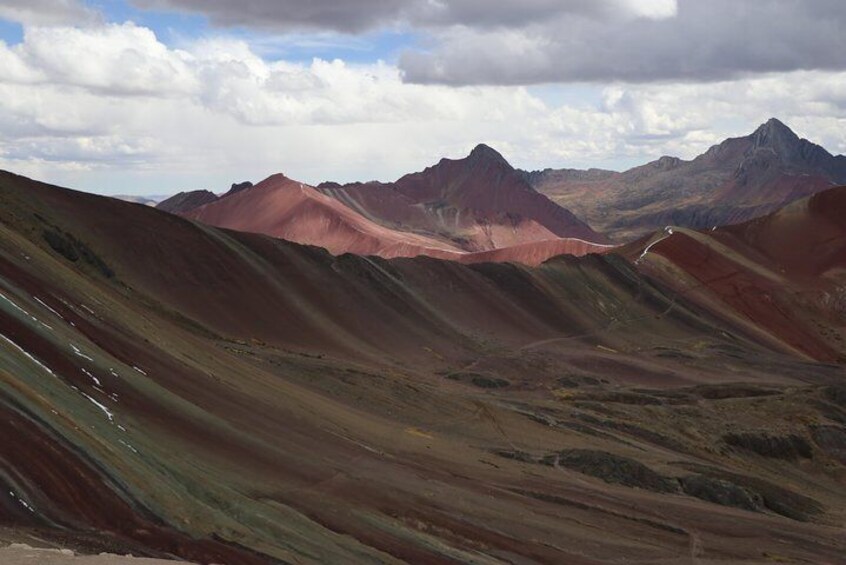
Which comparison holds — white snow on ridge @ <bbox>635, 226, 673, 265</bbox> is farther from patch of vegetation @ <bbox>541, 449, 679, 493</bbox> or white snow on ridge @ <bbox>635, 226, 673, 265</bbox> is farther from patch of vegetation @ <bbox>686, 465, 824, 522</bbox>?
patch of vegetation @ <bbox>541, 449, 679, 493</bbox>

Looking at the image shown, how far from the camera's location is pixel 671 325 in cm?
11938

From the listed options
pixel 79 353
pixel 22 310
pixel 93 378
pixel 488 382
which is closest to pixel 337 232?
pixel 488 382

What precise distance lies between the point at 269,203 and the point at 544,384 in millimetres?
125159

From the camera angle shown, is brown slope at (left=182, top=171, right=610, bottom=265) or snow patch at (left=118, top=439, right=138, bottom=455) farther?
brown slope at (left=182, top=171, right=610, bottom=265)

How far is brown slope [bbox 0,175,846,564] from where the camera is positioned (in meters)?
28.0

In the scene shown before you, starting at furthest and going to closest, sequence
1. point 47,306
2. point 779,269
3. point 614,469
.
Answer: point 779,269 < point 614,469 < point 47,306

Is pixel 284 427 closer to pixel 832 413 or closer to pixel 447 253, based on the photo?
pixel 832 413

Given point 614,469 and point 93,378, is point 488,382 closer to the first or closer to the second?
point 614,469

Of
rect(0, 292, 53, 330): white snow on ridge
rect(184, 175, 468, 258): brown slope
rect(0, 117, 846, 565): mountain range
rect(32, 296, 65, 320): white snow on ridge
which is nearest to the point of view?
rect(0, 117, 846, 565): mountain range

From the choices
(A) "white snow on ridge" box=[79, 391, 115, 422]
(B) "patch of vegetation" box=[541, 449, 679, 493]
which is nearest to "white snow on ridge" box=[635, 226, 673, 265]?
(B) "patch of vegetation" box=[541, 449, 679, 493]

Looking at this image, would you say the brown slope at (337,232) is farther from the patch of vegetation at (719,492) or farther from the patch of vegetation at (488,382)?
the patch of vegetation at (719,492)

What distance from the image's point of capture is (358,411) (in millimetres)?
55625

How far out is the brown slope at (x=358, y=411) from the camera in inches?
1102

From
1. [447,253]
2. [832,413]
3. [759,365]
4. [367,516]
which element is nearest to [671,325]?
[759,365]
